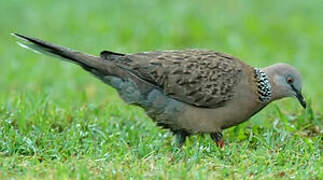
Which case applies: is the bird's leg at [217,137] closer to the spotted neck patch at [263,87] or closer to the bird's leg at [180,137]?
the bird's leg at [180,137]

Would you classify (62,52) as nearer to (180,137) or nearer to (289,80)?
(180,137)

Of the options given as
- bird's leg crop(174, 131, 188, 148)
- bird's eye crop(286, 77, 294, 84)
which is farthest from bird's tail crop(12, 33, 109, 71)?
bird's eye crop(286, 77, 294, 84)

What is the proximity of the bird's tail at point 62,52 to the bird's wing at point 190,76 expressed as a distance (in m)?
0.20

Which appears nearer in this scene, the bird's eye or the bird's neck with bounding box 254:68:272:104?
the bird's neck with bounding box 254:68:272:104

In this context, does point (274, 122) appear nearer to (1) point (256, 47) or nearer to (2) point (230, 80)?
(2) point (230, 80)

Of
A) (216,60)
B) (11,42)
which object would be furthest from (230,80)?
(11,42)

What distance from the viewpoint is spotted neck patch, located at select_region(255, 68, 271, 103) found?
7.58 m

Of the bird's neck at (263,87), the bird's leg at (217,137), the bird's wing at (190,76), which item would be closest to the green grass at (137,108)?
the bird's leg at (217,137)

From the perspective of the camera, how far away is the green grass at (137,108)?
20.5 ft

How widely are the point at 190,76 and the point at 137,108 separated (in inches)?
60.3

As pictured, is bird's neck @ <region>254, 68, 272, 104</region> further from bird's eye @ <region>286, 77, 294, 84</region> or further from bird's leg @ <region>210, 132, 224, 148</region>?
bird's leg @ <region>210, 132, 224, 148</region>

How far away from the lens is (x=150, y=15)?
1412cm

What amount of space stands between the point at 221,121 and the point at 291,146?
29.0 inches

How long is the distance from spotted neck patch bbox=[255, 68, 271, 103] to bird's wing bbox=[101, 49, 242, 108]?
10.4 inches
